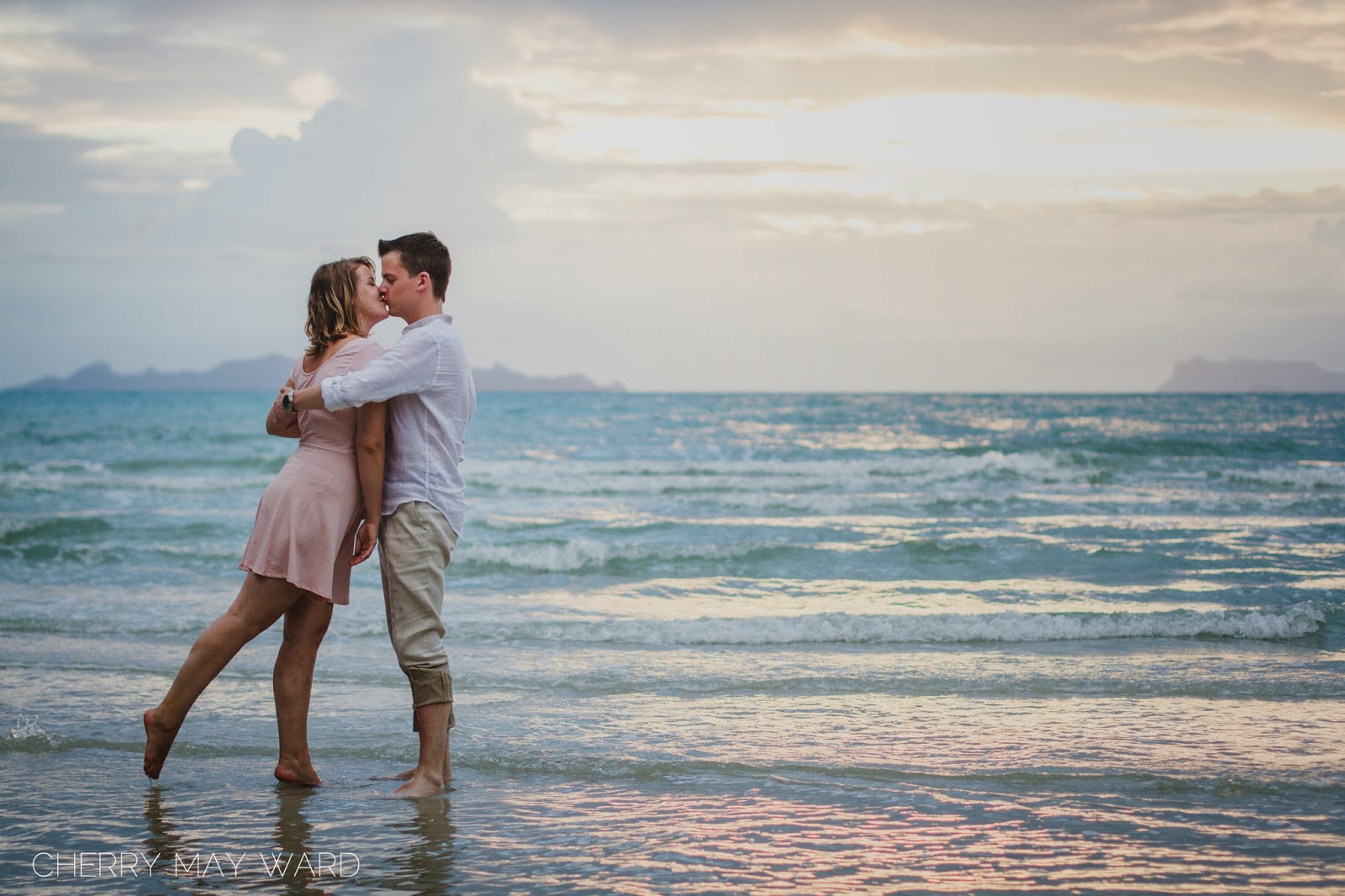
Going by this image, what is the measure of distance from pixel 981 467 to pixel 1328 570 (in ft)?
43.4

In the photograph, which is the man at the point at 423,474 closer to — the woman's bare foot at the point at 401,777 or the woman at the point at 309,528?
the woman at the point at 309,528

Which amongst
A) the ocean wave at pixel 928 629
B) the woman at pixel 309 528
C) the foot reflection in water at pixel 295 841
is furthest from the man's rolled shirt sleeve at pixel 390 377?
the ocean wave at pixel 928 629

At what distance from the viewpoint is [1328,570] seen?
10.4 metres

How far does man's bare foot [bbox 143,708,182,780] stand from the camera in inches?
157

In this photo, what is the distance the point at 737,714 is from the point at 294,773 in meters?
2.14

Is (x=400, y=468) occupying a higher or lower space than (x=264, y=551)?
higher

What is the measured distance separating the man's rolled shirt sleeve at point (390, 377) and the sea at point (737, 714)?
1.50 meters

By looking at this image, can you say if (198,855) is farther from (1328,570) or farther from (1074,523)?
(1074,523)

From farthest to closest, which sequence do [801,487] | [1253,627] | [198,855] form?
[801,487], [1253,627], [198,855]

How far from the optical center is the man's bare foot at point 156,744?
157 inches

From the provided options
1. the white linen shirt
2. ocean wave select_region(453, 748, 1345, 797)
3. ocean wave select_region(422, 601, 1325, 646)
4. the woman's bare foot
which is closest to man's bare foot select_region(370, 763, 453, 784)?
the woman's bare foot

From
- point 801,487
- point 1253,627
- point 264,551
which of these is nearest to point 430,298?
point 264,551

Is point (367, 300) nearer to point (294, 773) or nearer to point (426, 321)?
point (426, 321)

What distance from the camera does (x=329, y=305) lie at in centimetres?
395
